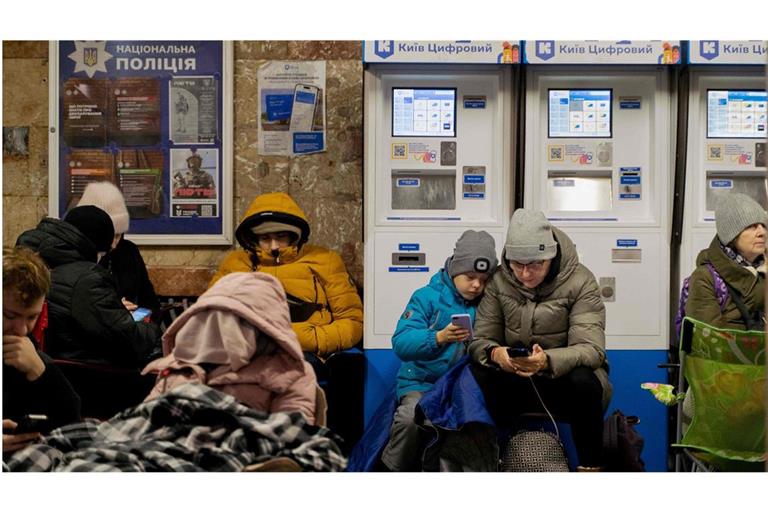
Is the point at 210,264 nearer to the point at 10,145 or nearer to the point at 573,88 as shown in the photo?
the point at 10,145

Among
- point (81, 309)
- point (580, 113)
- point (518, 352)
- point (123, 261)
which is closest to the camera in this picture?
point (81, 309)

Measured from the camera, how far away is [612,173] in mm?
4812

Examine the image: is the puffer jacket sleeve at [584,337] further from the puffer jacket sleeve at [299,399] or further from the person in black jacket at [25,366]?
the person in black jacket at [25,366]

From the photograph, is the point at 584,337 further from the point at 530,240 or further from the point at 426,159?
the point at 426,159

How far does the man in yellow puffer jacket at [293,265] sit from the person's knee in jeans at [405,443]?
56cm

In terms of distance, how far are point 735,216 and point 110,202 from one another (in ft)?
9.45

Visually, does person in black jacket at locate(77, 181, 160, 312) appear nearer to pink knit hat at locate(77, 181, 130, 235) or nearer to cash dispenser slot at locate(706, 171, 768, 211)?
pink knit hat at locate(77, 181, 130, 235)

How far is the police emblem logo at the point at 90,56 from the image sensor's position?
5246mm

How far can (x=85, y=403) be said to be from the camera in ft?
11.0

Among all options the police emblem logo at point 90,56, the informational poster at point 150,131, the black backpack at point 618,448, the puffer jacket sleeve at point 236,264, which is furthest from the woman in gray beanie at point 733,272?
the police emblem logo at point 90,56

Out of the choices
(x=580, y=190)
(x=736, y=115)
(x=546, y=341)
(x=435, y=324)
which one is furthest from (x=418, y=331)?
(x=736, y=115)

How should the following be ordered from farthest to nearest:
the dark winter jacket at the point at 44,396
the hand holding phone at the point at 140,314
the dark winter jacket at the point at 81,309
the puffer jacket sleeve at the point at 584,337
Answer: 1. the hand holding phone at the point at 140,314
2. the puffer jacket sleeve at the point at 584,337
3. the dark winter jacket at the point at 81,309
4. the dark winter jacket at the point at 44,396

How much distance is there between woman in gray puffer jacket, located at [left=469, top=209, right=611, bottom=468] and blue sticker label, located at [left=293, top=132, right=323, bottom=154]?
74.7 inches

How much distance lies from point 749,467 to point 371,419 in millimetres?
1585
